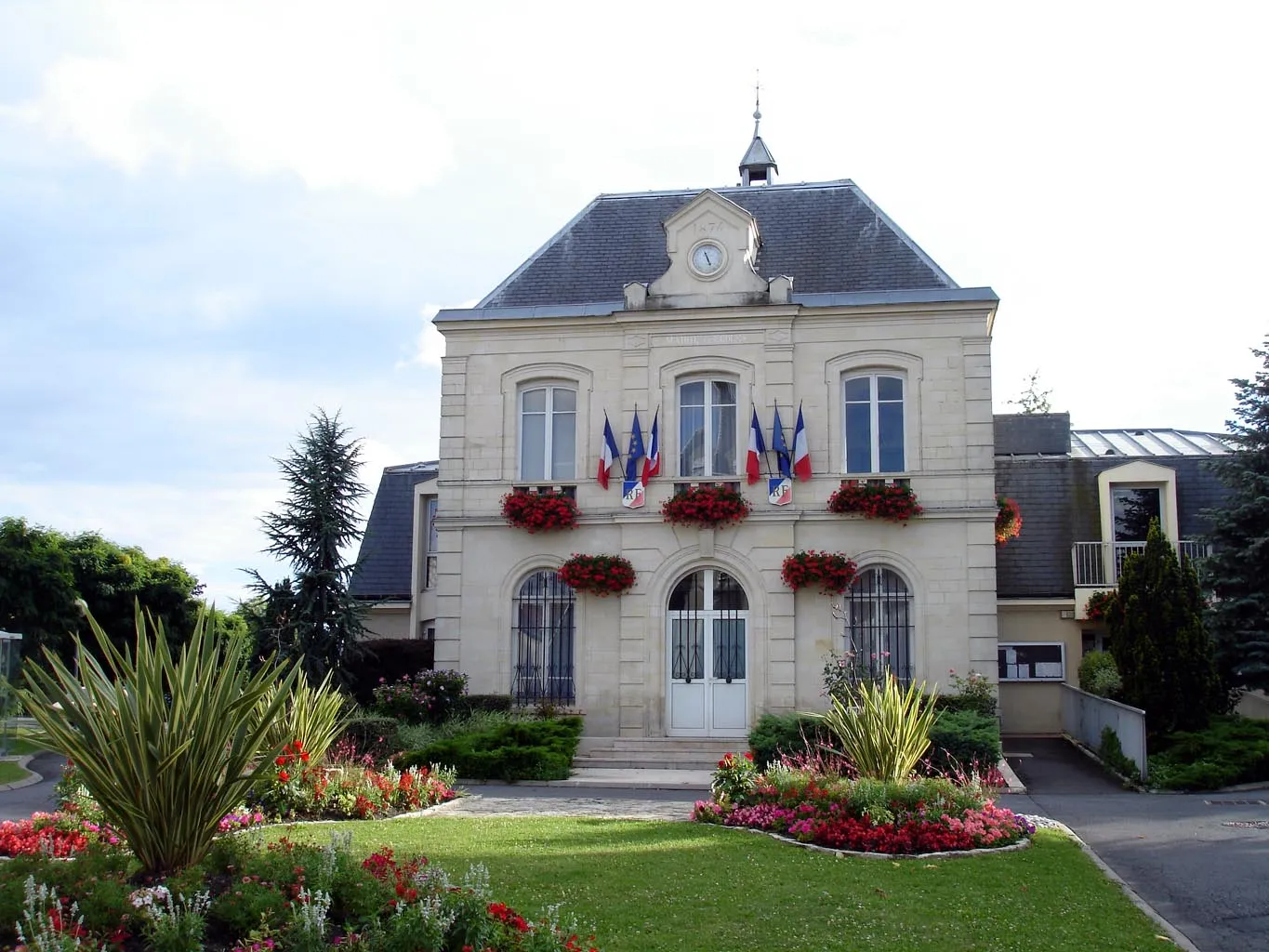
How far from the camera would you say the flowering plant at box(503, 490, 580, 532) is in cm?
2166

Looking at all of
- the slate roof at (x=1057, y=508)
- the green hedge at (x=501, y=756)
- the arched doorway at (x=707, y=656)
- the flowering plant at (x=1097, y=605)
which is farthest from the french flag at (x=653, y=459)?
the flowering plant at (x=1097, y=605)

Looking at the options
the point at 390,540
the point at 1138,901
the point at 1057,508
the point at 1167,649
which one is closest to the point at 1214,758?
the point at 1167,649

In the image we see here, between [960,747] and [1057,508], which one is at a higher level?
[1057,508]

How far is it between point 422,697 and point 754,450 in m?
7.00

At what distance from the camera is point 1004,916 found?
28.0 feet

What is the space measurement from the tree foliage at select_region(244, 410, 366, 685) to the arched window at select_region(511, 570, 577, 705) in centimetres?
302

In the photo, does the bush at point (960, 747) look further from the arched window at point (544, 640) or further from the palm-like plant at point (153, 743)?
the palm-like plant at point (153, 743)

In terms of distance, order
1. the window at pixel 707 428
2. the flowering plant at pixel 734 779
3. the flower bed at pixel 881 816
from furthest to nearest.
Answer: the window at pixel 707 428 → the flowering plant at pixel 734 779 → the flower bed at pixel 881 816

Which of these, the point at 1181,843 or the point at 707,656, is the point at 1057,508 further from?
the point at 1181,843

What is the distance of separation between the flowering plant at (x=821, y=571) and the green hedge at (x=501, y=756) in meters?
5.14

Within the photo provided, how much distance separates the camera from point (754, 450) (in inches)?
851

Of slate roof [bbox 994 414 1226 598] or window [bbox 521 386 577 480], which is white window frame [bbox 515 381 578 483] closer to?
window [bbox 521 386 577 480]

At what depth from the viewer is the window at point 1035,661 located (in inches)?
965

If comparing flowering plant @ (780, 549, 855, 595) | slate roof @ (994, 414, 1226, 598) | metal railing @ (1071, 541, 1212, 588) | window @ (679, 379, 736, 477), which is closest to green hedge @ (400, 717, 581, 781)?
flowering plant @ (780, 549, 855, 595)
